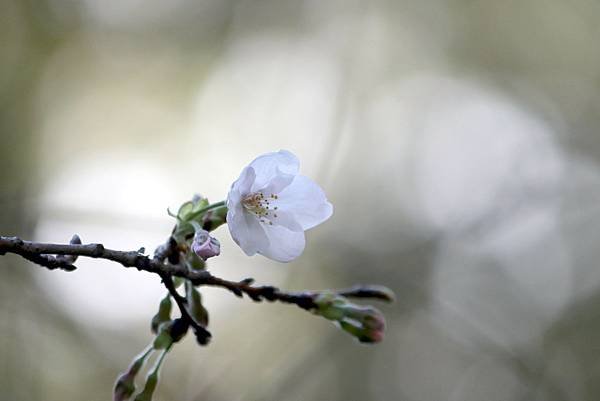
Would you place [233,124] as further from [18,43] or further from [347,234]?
[18,43]

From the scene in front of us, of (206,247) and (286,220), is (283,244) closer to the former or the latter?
(286,220)

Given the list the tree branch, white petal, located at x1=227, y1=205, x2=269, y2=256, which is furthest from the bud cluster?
white petal, located at x1=227, y1=205, x2=269, y2=256

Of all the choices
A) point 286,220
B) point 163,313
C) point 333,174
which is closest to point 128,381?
point 163,313

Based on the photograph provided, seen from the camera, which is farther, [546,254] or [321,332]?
[546,254]

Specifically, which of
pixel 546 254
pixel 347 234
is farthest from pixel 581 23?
pixel 347 234

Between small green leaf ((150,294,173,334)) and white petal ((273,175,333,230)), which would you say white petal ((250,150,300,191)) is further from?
small green leaf ((150,294,173,334))

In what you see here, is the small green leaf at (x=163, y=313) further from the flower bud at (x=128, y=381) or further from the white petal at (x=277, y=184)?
the white petal at (x=277, y=184)

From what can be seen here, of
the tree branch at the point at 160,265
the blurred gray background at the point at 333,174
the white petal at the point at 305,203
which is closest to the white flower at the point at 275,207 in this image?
the white petal at the point at 305,203

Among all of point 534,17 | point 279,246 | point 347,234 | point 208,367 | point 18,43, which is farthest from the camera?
point 534,17
